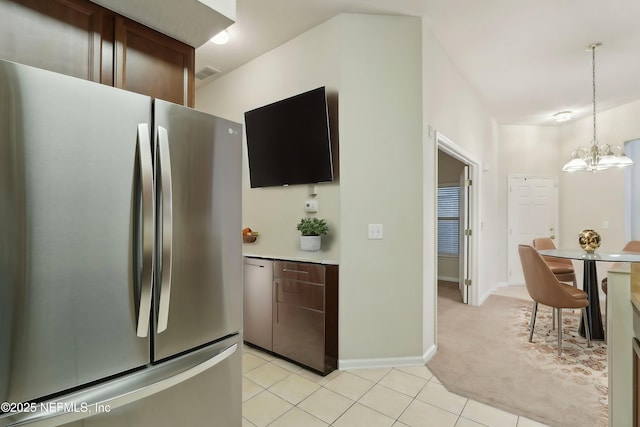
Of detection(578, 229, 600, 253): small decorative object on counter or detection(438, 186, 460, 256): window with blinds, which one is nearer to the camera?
detection(578, 229, 600, 253): small decorative object on counter

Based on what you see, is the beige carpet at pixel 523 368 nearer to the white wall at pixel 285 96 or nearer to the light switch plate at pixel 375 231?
the light switch plate at pixel 375 231

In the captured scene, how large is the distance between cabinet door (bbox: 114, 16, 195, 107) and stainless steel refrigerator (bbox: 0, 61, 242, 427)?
41 cm

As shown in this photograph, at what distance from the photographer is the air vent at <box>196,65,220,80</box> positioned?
351 cm

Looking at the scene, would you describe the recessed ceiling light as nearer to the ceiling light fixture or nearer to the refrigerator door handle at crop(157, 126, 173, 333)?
the ceiling light fixture

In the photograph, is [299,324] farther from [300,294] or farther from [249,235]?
[249,235]

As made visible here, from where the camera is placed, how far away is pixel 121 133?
1.09 m

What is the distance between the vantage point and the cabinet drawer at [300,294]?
2.49 metres

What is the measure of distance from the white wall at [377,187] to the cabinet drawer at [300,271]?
202 mm

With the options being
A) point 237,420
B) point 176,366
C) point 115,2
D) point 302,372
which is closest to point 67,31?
point 115,2

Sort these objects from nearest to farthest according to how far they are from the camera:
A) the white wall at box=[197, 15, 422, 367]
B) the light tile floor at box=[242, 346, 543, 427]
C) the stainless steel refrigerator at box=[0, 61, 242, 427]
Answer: the stainless steel refrigerator at box=[0, 61, 242, 427], the light tile floor at box=[242, 346, 543, 427], the white wall at box=[197, 15, 422, 367]

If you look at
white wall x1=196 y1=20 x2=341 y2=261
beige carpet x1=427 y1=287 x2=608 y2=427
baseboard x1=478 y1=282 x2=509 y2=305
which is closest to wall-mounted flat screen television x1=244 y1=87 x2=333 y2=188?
white wall x1=196 y1=20 x2=341 y2=261

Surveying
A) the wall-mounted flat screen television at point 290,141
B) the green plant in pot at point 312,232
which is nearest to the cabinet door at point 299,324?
the green plant in pot at point 312,232

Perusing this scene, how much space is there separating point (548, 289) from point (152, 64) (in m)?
3.58

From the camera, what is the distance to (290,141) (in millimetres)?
2824
